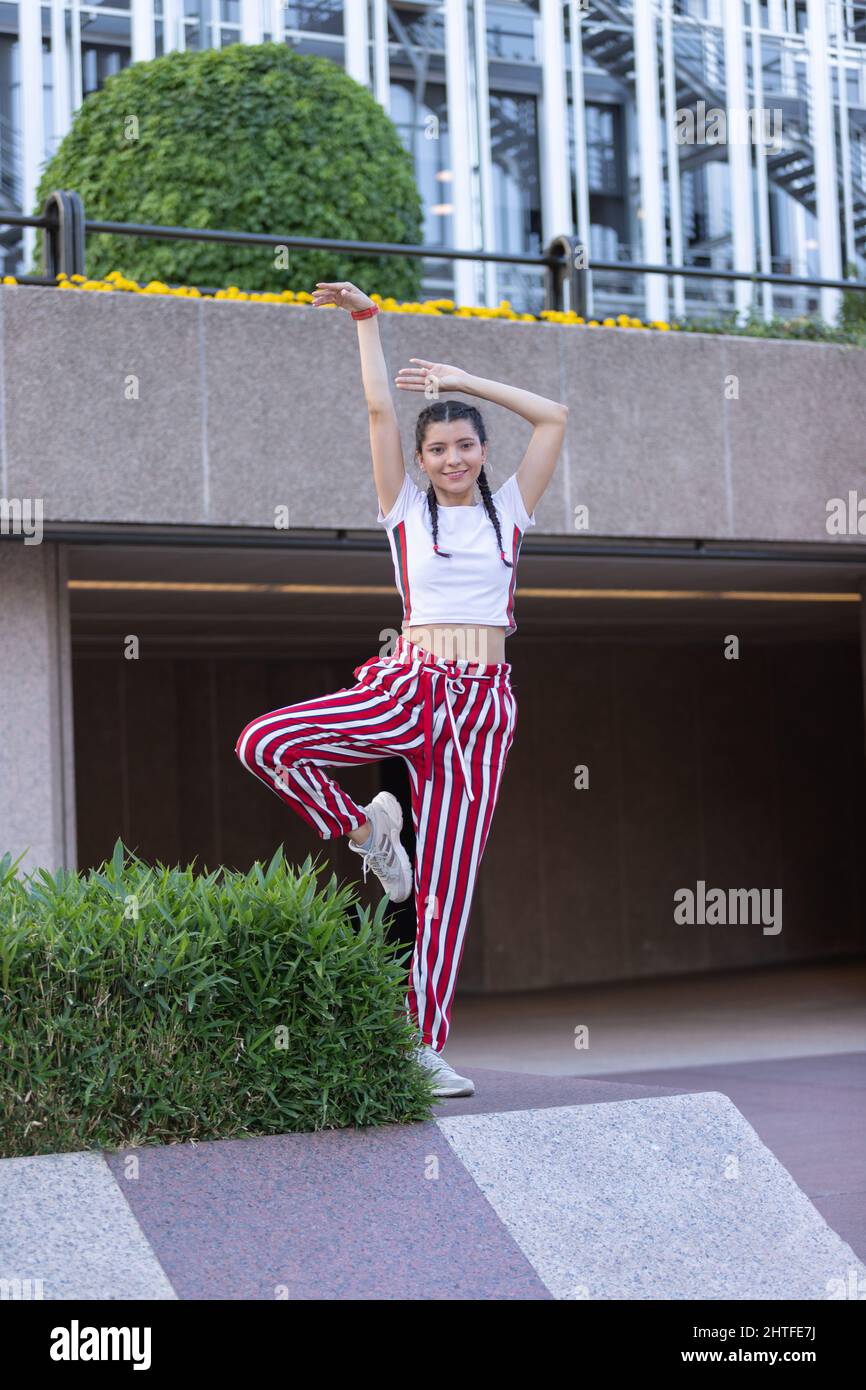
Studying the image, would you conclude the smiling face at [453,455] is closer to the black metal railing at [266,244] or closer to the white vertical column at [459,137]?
the black metal railing at [266,244]

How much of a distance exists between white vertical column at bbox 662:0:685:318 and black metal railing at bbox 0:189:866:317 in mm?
10595

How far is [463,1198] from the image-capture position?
4188 millimetres

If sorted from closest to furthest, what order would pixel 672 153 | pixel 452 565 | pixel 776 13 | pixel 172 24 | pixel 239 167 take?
pixel 452 565 → pixel 239 167 → pixel 172 24 → pixel 672 153 → pixel 776 13

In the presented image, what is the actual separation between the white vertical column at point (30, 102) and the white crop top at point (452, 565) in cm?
1301

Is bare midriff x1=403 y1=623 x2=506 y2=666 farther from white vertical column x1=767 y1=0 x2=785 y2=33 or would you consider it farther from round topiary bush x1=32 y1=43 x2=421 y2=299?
white vertical column x1=767 y1=0 x2=785 y2=33

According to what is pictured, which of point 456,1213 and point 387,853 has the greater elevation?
point 387,853

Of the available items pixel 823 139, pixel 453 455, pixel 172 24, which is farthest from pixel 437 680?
pixel 823 139

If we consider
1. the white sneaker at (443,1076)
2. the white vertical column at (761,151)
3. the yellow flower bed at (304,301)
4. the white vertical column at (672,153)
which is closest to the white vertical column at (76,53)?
the white vertical column at (672,153)

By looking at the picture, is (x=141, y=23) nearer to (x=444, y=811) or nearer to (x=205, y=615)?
(x=205, y=615)

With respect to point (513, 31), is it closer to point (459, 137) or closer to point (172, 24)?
point (459, 137)

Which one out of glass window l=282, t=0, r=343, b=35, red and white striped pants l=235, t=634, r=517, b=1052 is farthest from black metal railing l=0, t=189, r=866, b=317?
glass window l=282, t=0, r=343, b=35

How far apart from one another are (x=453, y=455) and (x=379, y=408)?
0.80 feet

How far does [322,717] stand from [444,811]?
1.64 ft

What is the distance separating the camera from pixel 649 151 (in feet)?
66.0
